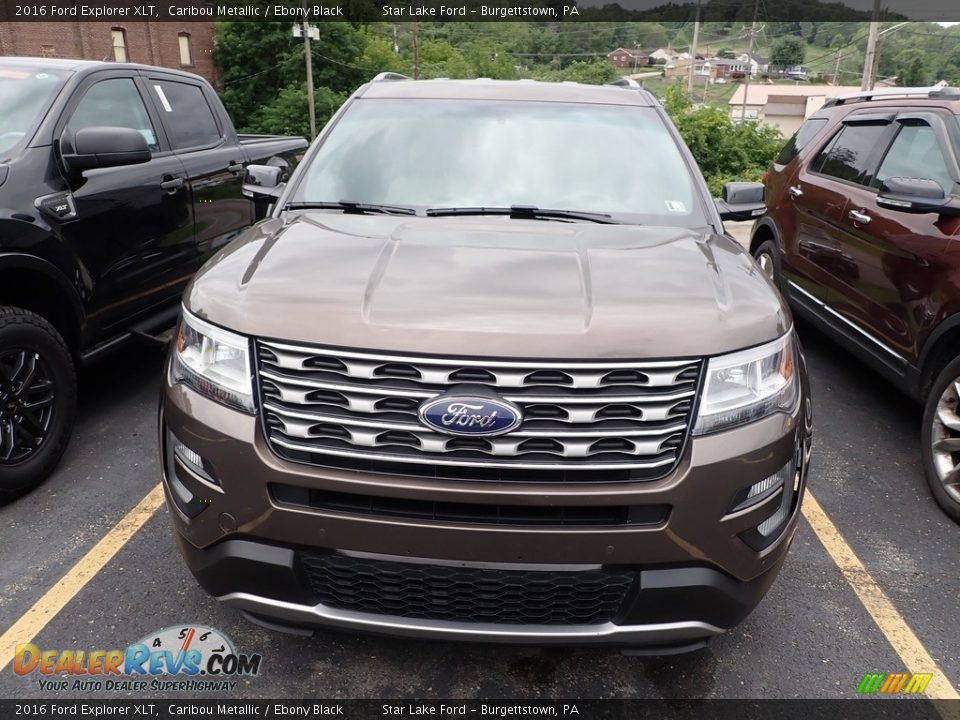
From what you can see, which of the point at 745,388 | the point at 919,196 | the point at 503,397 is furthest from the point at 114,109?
the point at 919,196

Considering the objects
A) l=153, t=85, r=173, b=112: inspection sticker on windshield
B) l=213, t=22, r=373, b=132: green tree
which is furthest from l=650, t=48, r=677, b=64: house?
l=153, t=85, r=173, b=112: inspection sticker on windshield

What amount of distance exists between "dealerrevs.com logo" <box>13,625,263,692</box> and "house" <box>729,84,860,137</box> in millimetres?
71627

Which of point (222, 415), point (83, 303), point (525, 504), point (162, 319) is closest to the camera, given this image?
point (525, 504)

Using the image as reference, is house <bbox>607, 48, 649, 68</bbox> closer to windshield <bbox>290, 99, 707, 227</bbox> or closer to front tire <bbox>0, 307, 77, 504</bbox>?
windshield <bbox>290, 99, 707, 227</bbox>

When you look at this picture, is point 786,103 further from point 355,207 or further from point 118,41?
point 355,207

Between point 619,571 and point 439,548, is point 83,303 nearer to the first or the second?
point 439,548

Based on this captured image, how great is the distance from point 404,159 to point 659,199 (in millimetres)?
1094

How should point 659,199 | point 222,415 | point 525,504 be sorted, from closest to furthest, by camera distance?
point 525,504 → point 222,415 → point 659,199

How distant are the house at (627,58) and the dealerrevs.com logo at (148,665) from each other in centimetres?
10863

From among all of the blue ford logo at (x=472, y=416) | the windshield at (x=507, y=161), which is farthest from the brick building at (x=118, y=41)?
the blue ford logo at (x=472, y=416)

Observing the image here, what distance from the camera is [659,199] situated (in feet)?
10.2

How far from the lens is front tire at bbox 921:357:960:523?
3512 millimetres

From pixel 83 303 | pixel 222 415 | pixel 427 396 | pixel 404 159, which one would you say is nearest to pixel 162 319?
pixel 83 303

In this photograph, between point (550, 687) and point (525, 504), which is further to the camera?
point (550, 687)
